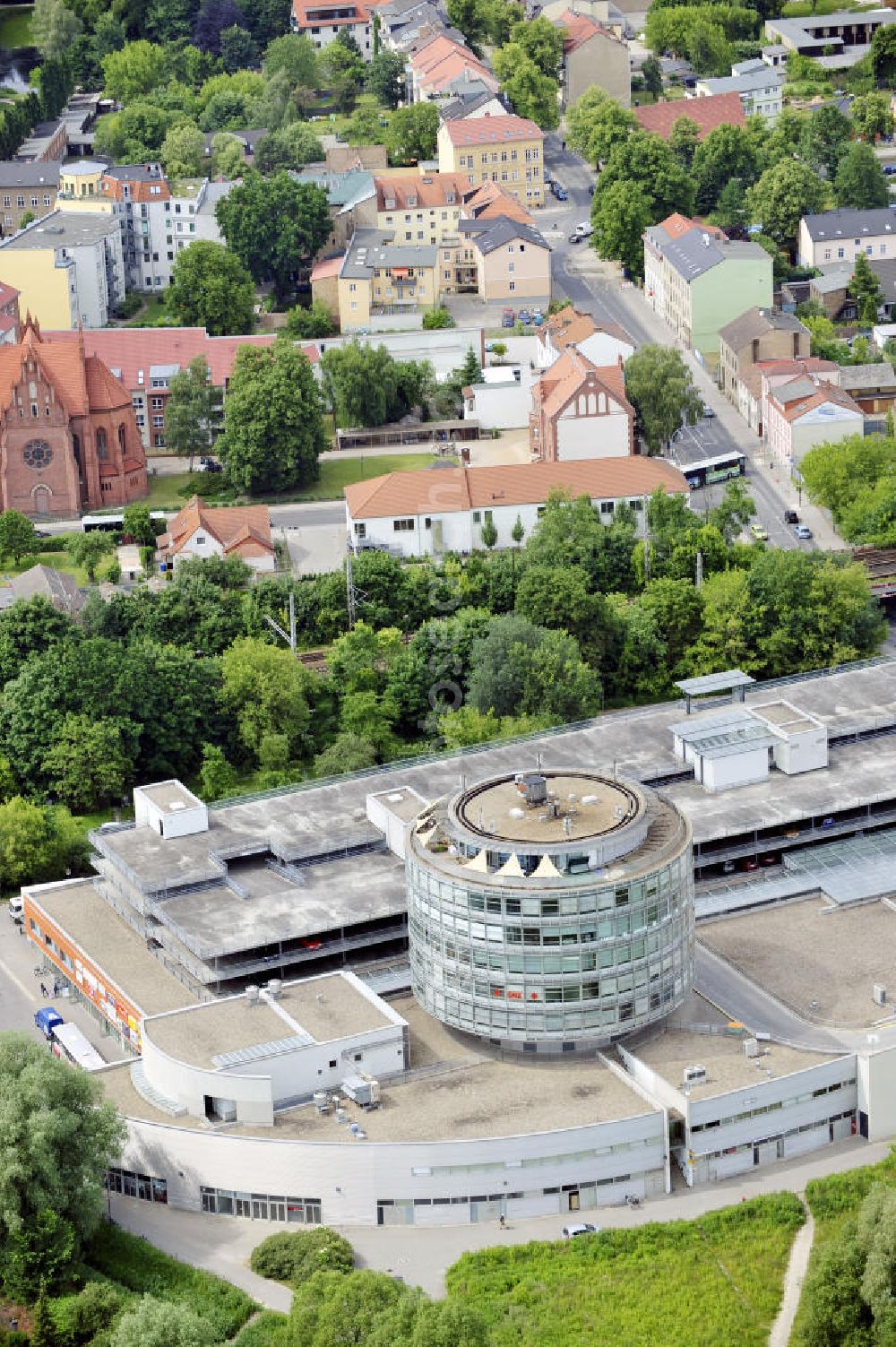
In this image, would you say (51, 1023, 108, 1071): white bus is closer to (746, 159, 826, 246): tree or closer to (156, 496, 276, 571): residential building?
(156, 496, 276, 571): residential building

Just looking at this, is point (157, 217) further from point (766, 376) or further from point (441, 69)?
point (766, 376)

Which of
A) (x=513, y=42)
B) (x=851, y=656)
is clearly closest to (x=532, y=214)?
(x=513, y=42)

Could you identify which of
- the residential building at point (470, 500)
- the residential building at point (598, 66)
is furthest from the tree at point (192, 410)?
the residential building at point (598, 66)

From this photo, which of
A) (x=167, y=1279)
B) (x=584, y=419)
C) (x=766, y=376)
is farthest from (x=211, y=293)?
(x=167, y=1279)

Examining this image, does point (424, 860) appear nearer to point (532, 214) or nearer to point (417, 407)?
point (417, 407)

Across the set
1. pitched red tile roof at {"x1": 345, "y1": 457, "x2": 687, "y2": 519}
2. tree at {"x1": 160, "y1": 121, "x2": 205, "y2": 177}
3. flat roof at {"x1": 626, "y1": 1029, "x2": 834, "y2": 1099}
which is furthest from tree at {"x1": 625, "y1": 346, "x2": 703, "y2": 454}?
flat roof at {"x1": 626, "y1": 1029, "x2": 834, "y2": 1099}

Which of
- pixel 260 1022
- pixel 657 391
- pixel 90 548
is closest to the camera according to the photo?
Answer: pixel 260 1022

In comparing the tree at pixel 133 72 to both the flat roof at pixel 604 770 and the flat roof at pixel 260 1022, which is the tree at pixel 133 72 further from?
the flat roof at pixel 260 1022
